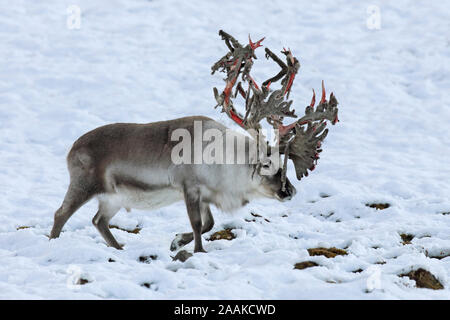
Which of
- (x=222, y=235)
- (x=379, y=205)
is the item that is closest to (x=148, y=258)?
(x=222, y=235)

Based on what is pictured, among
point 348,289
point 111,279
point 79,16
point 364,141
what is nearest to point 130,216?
point 111,279

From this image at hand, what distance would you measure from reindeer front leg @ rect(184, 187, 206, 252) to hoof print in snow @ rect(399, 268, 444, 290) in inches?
88.5

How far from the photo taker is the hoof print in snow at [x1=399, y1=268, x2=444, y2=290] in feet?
18.2

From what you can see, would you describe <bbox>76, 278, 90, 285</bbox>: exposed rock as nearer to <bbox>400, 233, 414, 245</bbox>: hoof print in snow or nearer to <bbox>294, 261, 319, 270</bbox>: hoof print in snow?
<bbox>294, 261, 319, 270</bbox>: hoof print in snow

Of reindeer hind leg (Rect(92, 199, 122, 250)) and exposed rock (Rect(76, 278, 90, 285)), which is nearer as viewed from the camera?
exposed rock (Rect(76, 278, 90, 285))

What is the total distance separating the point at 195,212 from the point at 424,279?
2.54 m

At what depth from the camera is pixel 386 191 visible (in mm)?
10234

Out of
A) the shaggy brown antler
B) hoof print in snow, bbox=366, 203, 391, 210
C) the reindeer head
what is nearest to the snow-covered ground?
hoof print in snow, bbox=366, 203, 391, 210

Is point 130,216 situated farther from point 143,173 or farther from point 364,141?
point 364,141

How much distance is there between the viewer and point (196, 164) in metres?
7.04

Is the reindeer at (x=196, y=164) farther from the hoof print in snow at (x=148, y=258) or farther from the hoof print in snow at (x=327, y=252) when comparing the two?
the hoof print in snow at (x=327, y=252)

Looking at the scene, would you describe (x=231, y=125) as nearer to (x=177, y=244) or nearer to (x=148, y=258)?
(x=177, y=244)

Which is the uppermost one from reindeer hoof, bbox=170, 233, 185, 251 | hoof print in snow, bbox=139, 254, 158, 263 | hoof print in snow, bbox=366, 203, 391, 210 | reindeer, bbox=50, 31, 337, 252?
reindeer, bbox=50, 31, 337, 252

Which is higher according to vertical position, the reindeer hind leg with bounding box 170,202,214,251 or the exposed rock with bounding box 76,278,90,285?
the reindeer hind leg with bounding box 170,202,214,251
